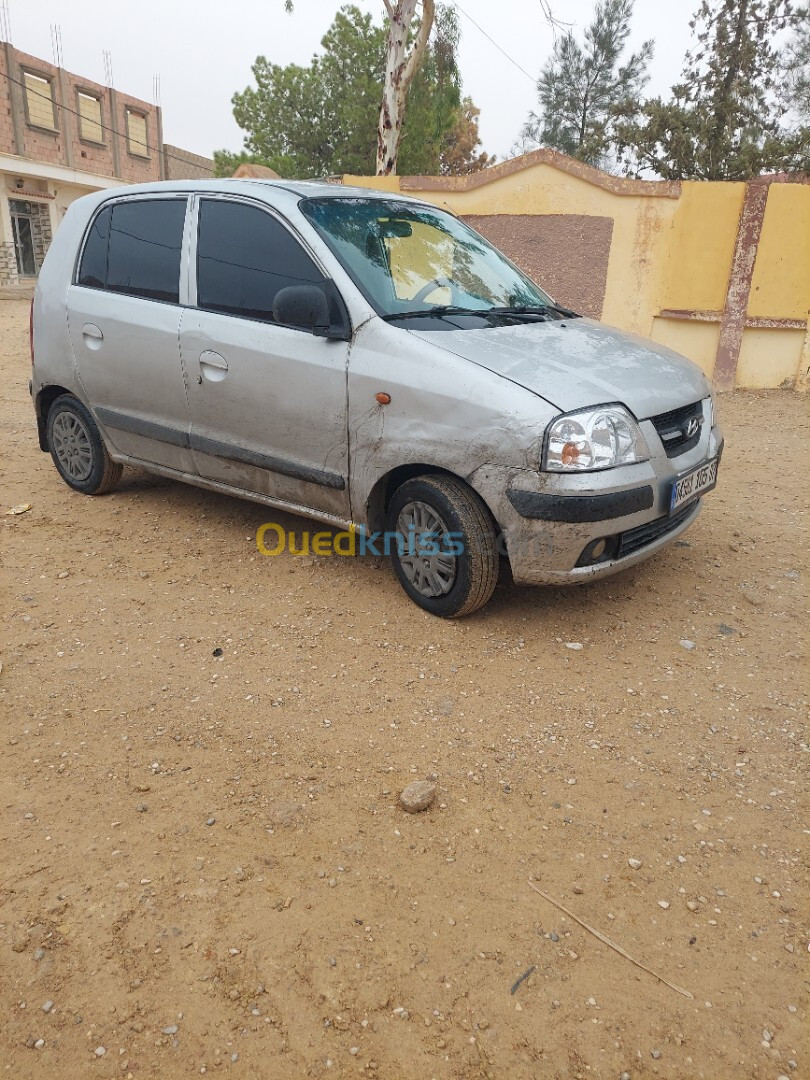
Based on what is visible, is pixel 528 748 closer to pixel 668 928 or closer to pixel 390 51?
pixel 668 928

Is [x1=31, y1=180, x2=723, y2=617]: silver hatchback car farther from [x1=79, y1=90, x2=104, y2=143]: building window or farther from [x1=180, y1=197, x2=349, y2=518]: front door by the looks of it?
[x1=79, y1=90, x2=104, y2=143]: building window

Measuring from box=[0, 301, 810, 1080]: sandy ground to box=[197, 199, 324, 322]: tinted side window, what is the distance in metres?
1.38

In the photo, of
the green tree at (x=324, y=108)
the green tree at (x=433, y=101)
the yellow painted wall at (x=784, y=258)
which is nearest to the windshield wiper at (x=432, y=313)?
the yellow painted wall at (x=784, y=258)

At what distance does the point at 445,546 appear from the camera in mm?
3451

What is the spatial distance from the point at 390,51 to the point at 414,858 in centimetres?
1218

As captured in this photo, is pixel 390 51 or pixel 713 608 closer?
pixel 713 608

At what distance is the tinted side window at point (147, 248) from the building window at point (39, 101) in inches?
1123

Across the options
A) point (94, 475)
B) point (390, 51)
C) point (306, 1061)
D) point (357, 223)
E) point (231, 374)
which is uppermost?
point (390, 51)

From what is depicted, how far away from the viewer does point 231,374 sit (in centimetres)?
389

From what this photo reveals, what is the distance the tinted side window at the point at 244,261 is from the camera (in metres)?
3.74

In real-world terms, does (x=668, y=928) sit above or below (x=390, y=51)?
below

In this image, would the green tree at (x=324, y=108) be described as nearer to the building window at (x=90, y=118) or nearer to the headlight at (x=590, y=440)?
the building window at (x=90, y=118)

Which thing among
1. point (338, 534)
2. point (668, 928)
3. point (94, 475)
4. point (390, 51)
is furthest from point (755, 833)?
point (390, 51)

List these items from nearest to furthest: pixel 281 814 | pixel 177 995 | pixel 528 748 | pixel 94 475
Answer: pixel 177 995 < pixel 281 814 < pixel 528 748 < pixel 94 475
